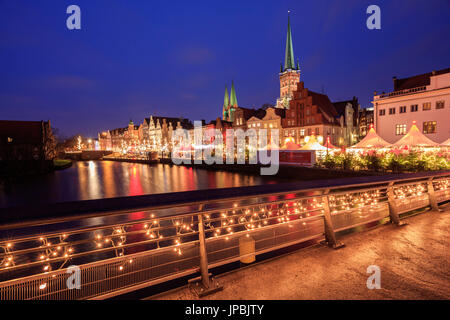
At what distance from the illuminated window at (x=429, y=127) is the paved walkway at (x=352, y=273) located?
2859 centimetres

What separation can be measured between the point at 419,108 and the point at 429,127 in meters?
2.54

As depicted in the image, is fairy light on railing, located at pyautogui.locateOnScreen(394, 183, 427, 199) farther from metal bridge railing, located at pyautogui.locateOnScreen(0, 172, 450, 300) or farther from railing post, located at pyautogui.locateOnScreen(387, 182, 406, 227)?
railing post, located at pyautogui.locateOnScreen(387, 182, 406, 227)

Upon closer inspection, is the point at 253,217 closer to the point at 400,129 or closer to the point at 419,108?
the point at 400,129

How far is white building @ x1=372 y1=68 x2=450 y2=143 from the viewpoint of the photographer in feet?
76.2

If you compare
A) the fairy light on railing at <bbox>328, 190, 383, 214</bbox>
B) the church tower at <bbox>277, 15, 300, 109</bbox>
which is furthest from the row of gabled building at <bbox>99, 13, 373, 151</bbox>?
the church tower at <bbox>277, 15, 300, 109</bbox>

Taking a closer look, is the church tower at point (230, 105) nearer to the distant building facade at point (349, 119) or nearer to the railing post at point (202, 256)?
the distant building facade at point (349, 119)

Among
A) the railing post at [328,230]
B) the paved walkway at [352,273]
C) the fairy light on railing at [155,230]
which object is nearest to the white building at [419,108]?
the fairy light on railing at [155,230]

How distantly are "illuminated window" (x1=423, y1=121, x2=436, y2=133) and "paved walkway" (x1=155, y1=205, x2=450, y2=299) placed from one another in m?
28.6

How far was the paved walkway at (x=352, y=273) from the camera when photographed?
7.96 feet

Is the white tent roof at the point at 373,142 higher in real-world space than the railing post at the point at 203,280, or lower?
higher

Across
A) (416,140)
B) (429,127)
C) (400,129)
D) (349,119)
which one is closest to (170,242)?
(416,140)

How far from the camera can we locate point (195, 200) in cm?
237

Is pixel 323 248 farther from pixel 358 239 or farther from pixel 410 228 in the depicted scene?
pixel 410 228
